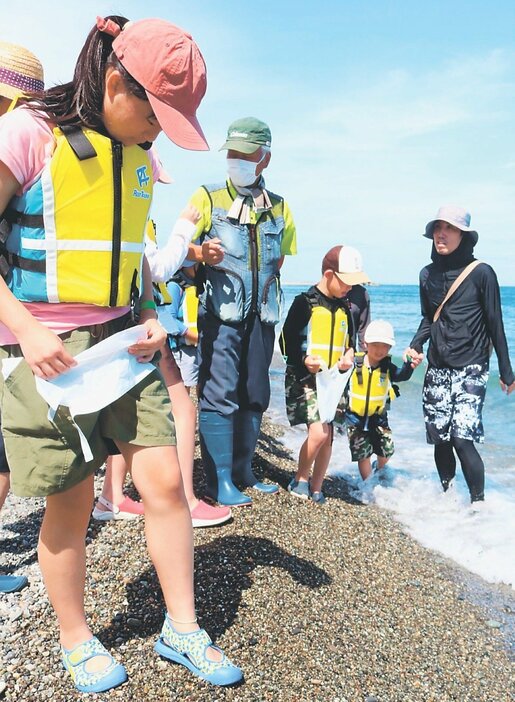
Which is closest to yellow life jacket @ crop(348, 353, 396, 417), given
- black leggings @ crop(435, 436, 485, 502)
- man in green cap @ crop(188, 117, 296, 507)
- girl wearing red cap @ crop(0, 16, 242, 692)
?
black leggings @ crop(435, 436, 485, 502)

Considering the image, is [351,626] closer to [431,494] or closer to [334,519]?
[334,519]

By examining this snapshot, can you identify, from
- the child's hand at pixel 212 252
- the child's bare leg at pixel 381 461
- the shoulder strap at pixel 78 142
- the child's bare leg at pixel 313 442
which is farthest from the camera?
the child's bare leg at pixel 381 461

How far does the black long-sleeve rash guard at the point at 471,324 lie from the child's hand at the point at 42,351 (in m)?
4.09

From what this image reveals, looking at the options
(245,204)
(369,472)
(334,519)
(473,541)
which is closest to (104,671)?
(334,519)

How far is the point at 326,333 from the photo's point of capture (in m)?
4.91

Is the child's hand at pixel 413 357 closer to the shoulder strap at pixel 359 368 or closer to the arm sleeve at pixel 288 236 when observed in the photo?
the shoulder strap at pixel 359 368

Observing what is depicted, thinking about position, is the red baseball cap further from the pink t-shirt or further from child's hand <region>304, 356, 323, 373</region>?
child's hand <region>304, 356, 323, 373</region>

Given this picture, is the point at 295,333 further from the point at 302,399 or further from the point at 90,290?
the point at 90,290

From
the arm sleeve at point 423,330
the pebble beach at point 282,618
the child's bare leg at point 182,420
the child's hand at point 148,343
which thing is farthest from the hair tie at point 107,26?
the arm sleeve at point 423,330

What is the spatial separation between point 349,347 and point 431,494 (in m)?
1.88

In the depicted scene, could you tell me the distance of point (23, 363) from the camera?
217 centimetres

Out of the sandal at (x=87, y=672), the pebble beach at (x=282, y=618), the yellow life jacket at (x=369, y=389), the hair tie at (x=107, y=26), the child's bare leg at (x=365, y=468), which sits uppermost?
the hair tie at (x=107, y=26)

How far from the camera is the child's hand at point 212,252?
155 inches

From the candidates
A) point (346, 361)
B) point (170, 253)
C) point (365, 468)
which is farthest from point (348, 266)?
point (365, 468)
